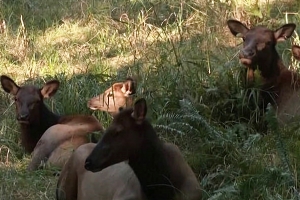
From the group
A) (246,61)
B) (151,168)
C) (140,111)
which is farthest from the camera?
(246,61)

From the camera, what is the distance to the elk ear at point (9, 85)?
38.8 feet

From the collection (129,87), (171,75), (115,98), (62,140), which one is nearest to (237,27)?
(171,75)

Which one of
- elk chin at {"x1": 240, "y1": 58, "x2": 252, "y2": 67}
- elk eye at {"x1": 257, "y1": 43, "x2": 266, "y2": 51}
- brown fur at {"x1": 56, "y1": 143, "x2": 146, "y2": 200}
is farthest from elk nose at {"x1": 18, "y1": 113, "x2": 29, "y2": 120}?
elk eye at {"x1": 257, "y1": 43, "x2": 266, "y2": 51}

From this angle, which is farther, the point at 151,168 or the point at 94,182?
the point at 94,182

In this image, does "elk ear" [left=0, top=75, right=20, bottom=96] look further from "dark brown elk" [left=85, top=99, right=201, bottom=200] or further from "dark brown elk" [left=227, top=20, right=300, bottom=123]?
"dark brown elk" [left=85, top=99, right=201, bottom=200]

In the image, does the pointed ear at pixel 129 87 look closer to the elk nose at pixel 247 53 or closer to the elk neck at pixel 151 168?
the elk nose at pixel 247 53

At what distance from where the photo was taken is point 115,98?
456 inches

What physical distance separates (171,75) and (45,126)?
76.3 inches

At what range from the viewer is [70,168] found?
29.3 feet

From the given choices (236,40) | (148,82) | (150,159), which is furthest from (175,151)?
(236,40)

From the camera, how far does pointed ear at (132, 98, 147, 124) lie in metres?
7.69

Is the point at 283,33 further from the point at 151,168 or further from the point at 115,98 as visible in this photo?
the point at 151,168

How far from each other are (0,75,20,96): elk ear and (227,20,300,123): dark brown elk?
310 cm

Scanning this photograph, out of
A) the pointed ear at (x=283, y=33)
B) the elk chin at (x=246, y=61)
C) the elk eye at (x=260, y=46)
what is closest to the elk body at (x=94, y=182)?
the elk chin at (x=246, y=61)
